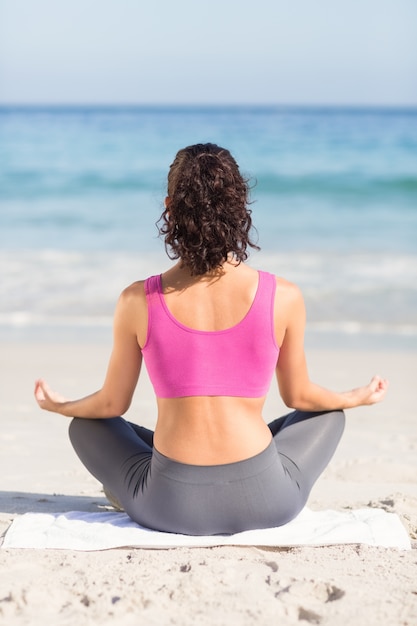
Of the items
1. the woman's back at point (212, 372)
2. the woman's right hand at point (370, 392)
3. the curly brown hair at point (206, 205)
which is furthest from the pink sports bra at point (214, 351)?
the woman's right hand at point (370, 392)

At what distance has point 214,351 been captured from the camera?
2.88m

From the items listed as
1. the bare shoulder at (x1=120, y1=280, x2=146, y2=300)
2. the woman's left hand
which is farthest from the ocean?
the woman's left hand

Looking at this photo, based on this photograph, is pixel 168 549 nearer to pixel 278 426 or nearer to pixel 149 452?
pixel 149 452

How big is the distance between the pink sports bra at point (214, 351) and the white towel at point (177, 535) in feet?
1.59

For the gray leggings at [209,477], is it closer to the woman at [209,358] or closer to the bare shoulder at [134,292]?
the woman at [209,358]

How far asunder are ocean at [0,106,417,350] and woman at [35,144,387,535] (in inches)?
6.6

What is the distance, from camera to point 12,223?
47.3ft

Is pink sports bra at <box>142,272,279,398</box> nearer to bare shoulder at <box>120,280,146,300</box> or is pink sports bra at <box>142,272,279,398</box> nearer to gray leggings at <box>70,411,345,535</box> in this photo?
bare shoulder at <box>120,280,146,300</box>

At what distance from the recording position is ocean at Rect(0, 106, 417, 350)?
8188 mm

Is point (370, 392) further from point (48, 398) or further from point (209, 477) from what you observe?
point (48, 398)

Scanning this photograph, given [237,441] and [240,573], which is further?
[237,441]

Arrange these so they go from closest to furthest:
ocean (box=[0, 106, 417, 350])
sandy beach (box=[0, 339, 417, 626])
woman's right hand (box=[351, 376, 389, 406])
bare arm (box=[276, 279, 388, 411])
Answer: sandy beach (box=[0, 339, 417, 626]) < bare arm (box=[276, 279, 388, 411]) < woman's right hand (box=[351, 376, 389, 406]) < ocean (box=[0, 106, 417, 350])

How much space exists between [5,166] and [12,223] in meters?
8.36

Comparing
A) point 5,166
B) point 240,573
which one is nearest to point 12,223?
point 5,166
